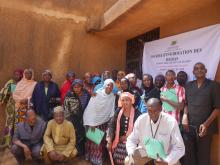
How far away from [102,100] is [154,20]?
6.41 ft

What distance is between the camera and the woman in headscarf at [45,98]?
5.59 metres

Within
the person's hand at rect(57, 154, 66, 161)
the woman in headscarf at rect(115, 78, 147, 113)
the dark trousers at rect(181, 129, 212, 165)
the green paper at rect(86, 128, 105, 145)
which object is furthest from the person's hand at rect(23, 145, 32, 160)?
the dark trousers at rect(181, 129, 212, 165)

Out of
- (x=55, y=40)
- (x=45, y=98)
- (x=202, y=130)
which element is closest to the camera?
(x=202, y=130)

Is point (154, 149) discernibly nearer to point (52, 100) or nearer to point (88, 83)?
point (88, 83)

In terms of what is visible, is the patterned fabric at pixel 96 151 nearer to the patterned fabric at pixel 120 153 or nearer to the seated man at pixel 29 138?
the patterned fabric at pixel 120 153

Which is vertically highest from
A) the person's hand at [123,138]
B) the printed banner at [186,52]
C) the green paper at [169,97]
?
the printed banner at [186,52]

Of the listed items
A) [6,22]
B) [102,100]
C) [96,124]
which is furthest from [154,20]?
[6,22]

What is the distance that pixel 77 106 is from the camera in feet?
17.5

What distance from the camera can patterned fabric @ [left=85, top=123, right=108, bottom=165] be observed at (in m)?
5.08

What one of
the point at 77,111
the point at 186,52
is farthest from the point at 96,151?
the point at 186,52

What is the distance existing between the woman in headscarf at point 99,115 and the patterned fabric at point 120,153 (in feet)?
2.44

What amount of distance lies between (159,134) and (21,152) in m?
2.52

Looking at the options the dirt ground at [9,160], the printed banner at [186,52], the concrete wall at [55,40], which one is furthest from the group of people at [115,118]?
the concrete wall at [55,40]

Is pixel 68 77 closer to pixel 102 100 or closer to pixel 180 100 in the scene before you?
pixel 102 100
